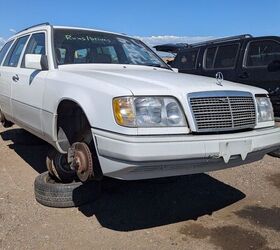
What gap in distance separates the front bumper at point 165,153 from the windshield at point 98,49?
1611 millimetres

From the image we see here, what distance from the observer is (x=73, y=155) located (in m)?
4.00

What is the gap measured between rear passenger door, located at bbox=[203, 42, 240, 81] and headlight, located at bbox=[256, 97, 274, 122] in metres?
4.42

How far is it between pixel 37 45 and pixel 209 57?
5.08 meters

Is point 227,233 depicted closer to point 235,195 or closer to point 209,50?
point 235,195

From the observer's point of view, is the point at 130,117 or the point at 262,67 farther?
the point at 262,67

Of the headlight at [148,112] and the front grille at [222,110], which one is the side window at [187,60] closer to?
the front grille at [222,110]

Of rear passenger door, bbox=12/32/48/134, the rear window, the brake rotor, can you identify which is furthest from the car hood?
the rear window

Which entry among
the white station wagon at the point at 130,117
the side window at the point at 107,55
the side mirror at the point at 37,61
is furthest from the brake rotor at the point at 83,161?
the side window at the point at 107,55

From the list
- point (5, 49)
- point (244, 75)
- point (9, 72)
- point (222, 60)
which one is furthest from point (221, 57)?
point (9, 72)

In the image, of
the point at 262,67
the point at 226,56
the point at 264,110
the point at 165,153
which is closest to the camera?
the point at 165,153

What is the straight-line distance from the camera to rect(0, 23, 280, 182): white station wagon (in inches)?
134

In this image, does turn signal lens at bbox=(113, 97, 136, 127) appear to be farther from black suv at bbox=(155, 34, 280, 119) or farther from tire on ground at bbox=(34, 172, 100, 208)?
black suv at bbox=(155, 34, 280, 119)

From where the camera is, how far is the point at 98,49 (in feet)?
17.0

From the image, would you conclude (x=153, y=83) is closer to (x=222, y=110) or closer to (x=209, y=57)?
(x=222, y=110)
